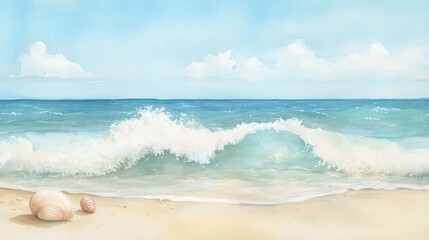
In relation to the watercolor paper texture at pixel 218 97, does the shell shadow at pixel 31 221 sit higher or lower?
lower

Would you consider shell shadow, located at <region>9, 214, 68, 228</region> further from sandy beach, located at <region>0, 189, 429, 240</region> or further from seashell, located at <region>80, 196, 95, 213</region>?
seashell, located at <region>80, 196, 95, 213</region>

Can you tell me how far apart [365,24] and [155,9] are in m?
0.88

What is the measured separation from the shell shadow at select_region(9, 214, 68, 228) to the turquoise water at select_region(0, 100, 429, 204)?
0.54 ft

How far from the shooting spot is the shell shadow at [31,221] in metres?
2.16

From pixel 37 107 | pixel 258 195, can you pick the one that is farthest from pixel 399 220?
pixel 37 107

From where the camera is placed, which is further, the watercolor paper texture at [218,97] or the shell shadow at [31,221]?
the watercolor paper texture at [218,97]

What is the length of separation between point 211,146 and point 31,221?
0.78 meters

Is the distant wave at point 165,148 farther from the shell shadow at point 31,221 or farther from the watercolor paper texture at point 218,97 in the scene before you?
the shell shadow at point 31,221

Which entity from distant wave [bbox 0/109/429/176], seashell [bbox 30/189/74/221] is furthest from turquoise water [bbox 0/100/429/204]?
seashell [bbox 30/189/74/221]

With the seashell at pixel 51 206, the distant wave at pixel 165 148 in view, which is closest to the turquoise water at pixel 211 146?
the distant wave at pixel 165 148

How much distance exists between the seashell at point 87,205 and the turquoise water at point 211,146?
0.26 ft

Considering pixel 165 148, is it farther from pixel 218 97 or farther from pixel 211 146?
pixel 218 97

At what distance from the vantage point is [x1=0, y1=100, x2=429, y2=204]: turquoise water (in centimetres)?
230

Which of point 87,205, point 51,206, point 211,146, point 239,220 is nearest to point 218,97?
point 211,146
